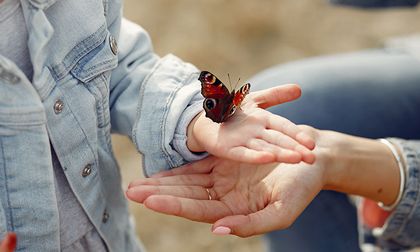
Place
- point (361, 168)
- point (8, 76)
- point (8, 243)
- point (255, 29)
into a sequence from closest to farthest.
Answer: point (8, 243) → point (8, 76) → point (361, 168) → point (255, 29)

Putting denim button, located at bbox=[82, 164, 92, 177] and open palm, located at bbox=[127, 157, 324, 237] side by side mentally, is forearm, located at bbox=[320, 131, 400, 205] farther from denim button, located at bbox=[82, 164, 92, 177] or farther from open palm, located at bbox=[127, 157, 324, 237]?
denim button, located at bbox=[82, 164, 92, 177]

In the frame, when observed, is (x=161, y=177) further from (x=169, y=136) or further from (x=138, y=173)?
(x=138, y=173)

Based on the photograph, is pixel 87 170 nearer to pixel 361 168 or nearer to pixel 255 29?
pixel 361 168

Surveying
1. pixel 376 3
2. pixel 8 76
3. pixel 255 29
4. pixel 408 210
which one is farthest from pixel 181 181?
pixel 255 29

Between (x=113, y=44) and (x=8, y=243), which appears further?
(x=113, y=44)

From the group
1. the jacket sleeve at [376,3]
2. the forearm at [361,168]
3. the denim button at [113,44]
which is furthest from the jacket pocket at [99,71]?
the jacket sleeve at [376,3]

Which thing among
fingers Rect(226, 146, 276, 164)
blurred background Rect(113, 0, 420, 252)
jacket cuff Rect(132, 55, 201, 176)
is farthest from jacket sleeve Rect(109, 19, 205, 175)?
blurred background Rect(113, 0, 420, 252)

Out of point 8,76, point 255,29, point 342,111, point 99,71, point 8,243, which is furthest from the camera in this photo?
point 255,29
